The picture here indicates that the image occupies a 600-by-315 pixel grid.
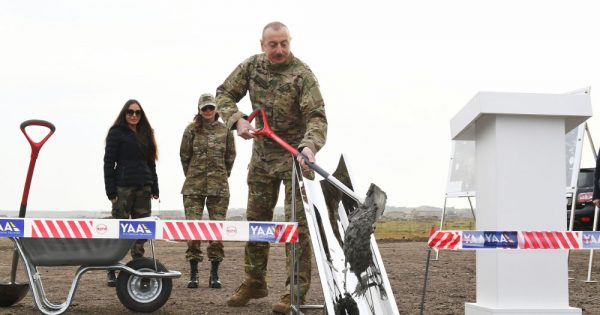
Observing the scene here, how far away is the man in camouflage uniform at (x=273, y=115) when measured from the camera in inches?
215

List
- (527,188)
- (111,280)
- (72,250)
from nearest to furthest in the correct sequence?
→ 1. (527,188)
2. (72,250)
3. (111,280)

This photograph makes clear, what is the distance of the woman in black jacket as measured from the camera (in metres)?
7.69

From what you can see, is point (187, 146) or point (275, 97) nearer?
point (275, 97)

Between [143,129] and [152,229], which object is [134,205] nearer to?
[143,129]

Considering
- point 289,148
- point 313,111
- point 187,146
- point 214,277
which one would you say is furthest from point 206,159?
point 289,148

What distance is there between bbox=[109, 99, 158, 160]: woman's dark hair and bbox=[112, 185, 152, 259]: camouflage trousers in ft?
1.22

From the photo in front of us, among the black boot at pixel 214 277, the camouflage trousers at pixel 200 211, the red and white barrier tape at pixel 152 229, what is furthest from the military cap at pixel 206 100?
the red and white barrier tape at pixel 152 229

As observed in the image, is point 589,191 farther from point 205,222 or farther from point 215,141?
point 205,222

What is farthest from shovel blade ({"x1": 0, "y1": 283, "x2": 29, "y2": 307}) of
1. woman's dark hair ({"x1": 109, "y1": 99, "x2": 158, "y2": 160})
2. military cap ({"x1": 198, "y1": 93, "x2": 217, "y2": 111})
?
military cap ({"x1": 198, "y1": 93, "x2": 217, "y2": 111})

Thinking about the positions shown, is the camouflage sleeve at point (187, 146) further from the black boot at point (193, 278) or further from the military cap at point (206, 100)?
the black boot at point (193, 278)

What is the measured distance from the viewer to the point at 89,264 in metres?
5.71

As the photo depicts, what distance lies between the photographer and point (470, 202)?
498 inches

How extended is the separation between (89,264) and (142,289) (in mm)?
456

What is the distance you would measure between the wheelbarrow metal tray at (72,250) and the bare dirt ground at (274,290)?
557mm
